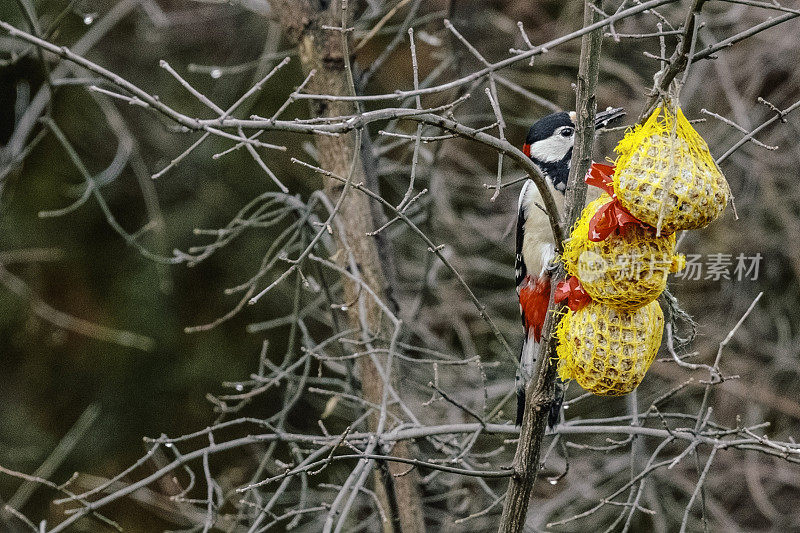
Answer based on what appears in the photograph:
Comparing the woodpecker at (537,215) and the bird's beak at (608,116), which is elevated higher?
the bird's beak at (608,116)

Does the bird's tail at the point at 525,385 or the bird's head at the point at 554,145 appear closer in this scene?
the bird's tail at the point at 525,385

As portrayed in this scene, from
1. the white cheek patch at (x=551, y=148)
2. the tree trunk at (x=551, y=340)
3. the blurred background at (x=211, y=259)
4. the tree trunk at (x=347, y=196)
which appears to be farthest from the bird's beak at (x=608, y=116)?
the blurred background at (x=211, y=259)

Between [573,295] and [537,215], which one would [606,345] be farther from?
[537,215]

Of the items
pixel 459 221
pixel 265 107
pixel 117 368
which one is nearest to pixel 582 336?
pixel 459 221

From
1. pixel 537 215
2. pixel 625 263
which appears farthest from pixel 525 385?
pixel 537 215

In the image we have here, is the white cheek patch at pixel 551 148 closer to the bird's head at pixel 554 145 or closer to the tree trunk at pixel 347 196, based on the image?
the bird's head at pixel 554 145

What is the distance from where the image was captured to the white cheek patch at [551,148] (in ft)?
9.49

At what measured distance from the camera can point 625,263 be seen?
1753mm

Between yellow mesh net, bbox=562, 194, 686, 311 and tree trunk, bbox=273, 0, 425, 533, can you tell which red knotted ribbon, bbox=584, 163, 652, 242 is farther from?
tree trunk, bbox=273, 0, 425, 533

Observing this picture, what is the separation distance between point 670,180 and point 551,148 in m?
1.39

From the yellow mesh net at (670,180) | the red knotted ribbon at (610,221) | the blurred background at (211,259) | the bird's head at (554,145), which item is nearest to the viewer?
the yellow mesh net at (670,180)

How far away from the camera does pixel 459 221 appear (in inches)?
189

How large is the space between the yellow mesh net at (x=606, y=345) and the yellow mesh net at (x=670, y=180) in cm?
28

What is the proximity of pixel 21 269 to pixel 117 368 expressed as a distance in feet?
2.99
